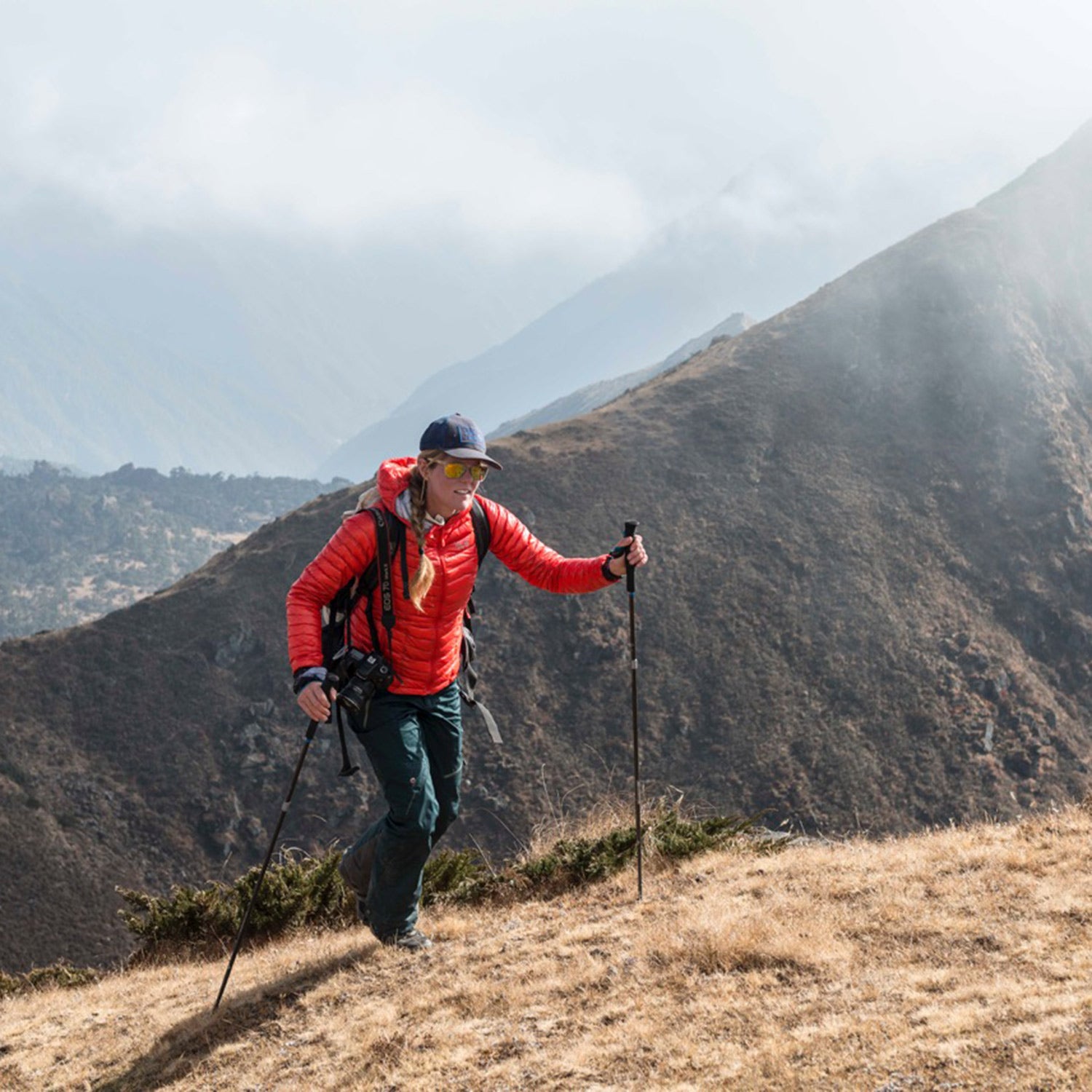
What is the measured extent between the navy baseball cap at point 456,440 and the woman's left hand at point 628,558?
2.80 feet

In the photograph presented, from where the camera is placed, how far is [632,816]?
7.92m

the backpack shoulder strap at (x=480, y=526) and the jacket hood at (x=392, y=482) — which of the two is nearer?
the jacket hood at (x=392, y=482)

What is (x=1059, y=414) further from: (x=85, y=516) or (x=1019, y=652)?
(x=85, y=516)

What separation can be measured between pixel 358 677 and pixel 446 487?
101cm

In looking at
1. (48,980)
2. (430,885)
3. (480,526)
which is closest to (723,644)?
(48,980)

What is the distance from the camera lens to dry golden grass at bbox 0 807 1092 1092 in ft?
11.6

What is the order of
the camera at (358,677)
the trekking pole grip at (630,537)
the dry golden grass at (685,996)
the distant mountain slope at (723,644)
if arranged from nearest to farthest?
the dry golden grass at (685,996), the camera at (358,677), the trekking pole grip at (630,537), the distant mountain slope at (723,644)

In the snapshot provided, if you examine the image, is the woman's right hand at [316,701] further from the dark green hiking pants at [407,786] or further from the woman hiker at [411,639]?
the dark green hiking pants at [407,786]

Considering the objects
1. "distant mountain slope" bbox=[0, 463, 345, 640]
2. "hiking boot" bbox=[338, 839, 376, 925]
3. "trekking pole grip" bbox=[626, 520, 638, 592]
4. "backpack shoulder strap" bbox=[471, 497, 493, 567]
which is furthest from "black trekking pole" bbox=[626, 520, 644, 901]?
"distant mountain slope" bbox=[0, 463, 345, 640]

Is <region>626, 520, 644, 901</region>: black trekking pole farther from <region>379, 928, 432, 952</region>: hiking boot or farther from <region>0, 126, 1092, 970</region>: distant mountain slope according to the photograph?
<region>0, 126, 1092, 970</region>: distant mountain slope

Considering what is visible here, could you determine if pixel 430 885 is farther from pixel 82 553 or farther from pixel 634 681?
pixel 82 553

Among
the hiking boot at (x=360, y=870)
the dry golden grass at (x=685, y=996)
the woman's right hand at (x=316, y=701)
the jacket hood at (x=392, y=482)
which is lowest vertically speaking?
the dry golden grass at (x=685, y=996)

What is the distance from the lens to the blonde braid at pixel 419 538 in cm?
505

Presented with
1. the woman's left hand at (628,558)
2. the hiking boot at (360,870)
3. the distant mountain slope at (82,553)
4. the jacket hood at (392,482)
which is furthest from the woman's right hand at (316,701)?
the distant mountain slope at (82,553)
